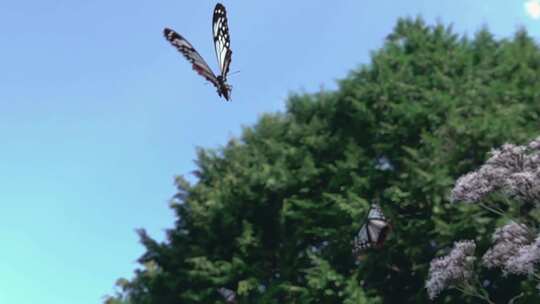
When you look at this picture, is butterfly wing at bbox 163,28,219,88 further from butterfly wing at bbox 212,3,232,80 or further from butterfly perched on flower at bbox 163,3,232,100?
butterfly wing at bbox 212,3,232,80

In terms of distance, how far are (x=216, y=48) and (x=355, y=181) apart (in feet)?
33.2

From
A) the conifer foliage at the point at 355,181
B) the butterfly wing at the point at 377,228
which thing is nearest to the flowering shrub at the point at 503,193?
the butterfly wing at the point at 377,228

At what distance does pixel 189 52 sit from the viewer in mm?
5980

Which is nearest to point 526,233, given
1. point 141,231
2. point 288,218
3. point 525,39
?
point 288,218

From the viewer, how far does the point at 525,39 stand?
Answer: 59.8 feet

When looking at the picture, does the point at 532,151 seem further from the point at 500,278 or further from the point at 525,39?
the point at 525,39

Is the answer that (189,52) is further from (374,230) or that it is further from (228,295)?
(228,295)

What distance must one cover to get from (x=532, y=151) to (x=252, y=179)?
31.1ft

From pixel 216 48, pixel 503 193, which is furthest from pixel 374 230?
pixel 216 48

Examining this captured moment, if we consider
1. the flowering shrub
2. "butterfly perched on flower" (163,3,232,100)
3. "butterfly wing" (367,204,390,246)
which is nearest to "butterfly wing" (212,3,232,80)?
"butterfly perched on flower" (163,3,232,100)

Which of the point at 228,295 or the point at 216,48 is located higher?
the point at 228,295

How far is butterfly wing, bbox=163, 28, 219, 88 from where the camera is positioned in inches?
224

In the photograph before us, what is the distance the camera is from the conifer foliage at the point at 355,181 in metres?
14.3

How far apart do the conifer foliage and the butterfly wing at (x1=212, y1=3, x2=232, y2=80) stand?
8.92 m
